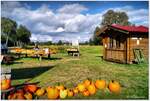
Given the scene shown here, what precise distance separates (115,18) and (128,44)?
5624 cm

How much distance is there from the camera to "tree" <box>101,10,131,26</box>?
74750 mm

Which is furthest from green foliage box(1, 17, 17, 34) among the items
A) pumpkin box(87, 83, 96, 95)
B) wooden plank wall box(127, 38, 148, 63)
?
pumpkin box(87, 83, 96, 95)

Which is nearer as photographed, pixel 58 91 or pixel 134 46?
pixel 58 91

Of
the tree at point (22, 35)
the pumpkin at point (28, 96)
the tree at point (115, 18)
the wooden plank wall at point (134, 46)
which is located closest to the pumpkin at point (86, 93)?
the pumpkin at point (28, 96)

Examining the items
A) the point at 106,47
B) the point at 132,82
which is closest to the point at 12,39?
the point at 106,47

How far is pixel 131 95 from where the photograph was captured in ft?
27.5

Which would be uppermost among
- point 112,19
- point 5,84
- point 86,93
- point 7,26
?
point 112,19

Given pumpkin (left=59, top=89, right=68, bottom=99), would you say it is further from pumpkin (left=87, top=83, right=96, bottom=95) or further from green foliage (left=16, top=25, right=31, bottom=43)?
green foliage (left=16, top=25, right=31, bottom=43)

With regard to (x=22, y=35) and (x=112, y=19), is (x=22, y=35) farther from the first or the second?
(x=112, y=19)

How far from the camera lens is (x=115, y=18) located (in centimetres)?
7581

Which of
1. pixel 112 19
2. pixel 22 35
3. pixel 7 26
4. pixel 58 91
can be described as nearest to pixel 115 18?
pixel 112 19

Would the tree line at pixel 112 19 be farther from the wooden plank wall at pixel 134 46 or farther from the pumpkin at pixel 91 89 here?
the pumpkin at pixel 91 89

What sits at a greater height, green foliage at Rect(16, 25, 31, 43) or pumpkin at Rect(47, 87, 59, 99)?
green foliage at Rect(16, 25, 31, 43)

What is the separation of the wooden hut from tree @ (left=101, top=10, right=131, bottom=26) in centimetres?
5258
